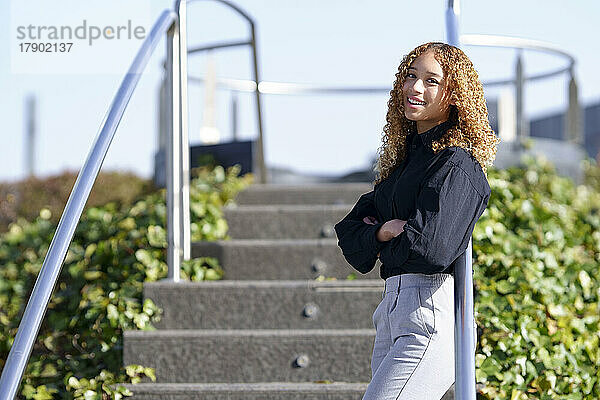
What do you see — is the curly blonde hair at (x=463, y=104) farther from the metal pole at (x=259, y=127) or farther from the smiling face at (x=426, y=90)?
the metal pole at (x=259, y=127)

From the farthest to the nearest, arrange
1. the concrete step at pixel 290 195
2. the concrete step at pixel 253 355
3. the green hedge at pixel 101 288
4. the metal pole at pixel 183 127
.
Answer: the concrete step at pixel 290 195
the metal pole at pixel 183 127
the green hedge at pixel 101 288
the concrete step at pixel 253 355

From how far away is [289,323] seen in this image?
10.9ft

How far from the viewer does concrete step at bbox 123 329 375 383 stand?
307cm

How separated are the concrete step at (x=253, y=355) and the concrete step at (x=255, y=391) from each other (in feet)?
0.53

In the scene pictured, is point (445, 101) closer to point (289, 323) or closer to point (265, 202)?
point (289, 323)

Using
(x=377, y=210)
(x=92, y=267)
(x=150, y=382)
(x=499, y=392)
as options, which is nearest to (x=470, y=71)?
(x=377, y=210)

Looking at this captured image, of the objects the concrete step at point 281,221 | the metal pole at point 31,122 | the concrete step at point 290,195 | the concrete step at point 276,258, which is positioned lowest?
the concrete step at point 276,258

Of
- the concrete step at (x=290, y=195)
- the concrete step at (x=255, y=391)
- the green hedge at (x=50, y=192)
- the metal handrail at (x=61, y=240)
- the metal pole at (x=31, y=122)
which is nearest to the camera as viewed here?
the metal handrail at (x=61, y=240)

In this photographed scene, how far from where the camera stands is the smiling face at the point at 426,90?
204 cm

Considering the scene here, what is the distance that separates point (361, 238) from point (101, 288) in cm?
188

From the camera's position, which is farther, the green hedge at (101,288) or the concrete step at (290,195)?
the concrete step at (290,195)

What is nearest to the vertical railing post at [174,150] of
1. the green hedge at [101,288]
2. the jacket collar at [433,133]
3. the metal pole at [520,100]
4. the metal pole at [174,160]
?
the metal pole at [174,160]

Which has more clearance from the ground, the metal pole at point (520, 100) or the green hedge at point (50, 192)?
the metal pole at point (520, 100)

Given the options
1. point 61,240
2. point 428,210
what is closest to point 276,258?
point 61,240
